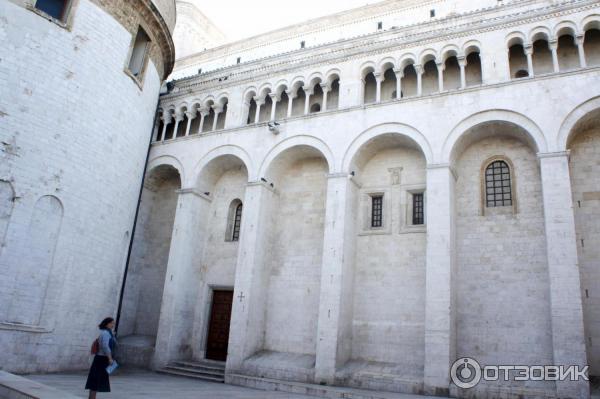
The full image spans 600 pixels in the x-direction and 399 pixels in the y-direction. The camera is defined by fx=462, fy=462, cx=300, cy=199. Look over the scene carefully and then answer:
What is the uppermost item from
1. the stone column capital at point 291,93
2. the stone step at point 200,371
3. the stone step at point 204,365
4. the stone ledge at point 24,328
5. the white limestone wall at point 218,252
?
the stone column capital at point 291,93

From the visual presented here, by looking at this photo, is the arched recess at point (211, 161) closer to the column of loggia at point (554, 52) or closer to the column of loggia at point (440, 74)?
the column of loggia at point (440, 74)

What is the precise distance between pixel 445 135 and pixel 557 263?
485 cm

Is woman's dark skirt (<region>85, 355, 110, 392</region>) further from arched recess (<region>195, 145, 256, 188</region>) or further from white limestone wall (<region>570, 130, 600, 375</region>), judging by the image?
white limestone wall (<region>570, 130, 600, 375</region>)

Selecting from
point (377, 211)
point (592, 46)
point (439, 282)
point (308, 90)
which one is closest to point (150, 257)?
point (308, 90)

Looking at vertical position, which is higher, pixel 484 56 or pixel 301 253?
pixel 484 56

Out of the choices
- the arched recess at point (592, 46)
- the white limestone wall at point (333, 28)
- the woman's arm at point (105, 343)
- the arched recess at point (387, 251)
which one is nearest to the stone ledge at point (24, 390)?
the woman's arm at point (105, 343)

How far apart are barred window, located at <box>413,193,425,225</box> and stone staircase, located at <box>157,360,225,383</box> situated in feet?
26.9

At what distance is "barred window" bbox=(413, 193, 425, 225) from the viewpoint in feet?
50.0

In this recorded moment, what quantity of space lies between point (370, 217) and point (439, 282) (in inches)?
153

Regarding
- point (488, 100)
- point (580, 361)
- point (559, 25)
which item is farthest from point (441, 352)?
point (559, 25)

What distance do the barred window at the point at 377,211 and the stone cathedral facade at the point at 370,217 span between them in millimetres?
78

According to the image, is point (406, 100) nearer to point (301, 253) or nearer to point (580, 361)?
point (301, 253)

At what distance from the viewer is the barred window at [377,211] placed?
15.9 meters

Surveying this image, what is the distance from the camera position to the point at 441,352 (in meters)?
12.3
